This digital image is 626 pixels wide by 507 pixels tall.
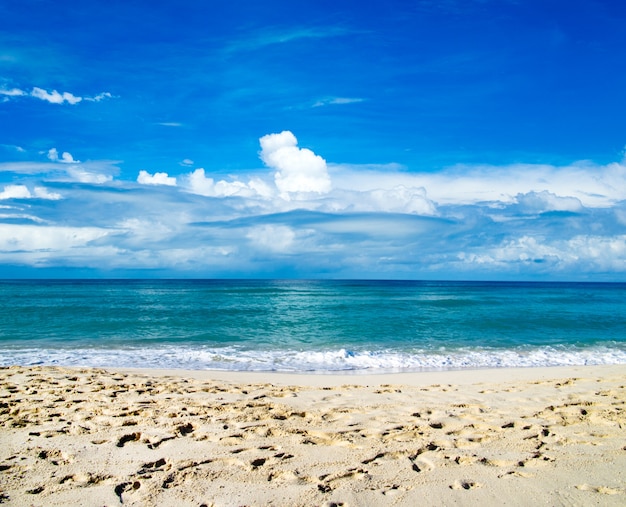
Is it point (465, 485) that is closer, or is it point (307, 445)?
point (465, 485)

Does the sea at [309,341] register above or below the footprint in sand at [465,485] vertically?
below

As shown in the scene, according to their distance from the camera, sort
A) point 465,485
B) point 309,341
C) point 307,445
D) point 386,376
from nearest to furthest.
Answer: point 465,485 < point 307,445 < point 386,376 < point 309,341

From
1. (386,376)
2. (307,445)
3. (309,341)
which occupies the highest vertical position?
(307,445)

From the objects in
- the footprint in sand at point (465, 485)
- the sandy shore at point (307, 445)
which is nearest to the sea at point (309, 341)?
the sandy shore at point (307, 445)

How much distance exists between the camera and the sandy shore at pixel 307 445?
4453 mm

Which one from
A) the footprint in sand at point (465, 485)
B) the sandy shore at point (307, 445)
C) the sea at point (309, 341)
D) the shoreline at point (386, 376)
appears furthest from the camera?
the sea at point (309, 341)

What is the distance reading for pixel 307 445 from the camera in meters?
5.72

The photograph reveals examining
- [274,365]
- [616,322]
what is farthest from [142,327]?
[616,322]

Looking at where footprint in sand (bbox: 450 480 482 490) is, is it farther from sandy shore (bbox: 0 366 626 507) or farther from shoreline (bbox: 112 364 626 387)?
shoreline (bbox: 112 364 626 387)

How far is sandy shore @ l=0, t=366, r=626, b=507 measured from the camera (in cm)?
445

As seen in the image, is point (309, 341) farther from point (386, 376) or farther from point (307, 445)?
point (307, 445)

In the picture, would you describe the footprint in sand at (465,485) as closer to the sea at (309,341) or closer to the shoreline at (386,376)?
the shoreline at (386,376)

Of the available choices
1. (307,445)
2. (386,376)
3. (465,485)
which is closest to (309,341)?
(386,376)

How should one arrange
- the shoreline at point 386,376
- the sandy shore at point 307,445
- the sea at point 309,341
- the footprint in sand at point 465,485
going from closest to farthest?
the sandy shore at point 307,445 → the footprint in sand at point 465,485 → the shoreline at point 386,376 → the sea at point 309,341
